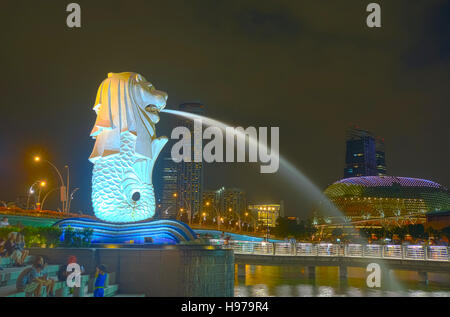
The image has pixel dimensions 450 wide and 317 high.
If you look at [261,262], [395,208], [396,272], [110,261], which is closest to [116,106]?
[110,261]

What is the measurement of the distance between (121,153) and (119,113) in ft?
6.52

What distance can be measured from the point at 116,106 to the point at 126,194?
437 cm

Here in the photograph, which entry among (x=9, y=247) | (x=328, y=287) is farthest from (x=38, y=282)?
(x=328, y=287)

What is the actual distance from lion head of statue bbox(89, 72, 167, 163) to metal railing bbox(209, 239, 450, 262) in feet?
26.9

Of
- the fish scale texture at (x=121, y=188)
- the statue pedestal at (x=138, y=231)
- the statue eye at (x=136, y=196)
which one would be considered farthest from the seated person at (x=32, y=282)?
the statue eye at (x=136, y=196)

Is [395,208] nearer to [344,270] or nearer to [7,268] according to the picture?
[344,270]

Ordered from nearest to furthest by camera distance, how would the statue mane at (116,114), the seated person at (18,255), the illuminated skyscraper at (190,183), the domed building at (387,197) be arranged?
the seated person at (18,255) → the statue mane at (116,114) → the domed building at (387,197) → the illuminated skyscraper at (190,183)

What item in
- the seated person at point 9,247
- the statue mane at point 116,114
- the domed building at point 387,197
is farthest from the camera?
the domed building at point 387,197

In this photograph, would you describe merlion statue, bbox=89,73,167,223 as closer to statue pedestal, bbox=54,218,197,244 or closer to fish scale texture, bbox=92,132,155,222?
fish scale texture, bbox=92,132,155,222

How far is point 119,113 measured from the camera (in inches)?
878

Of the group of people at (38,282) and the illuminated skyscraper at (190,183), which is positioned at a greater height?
the illuminated skyscraper at (190,183)

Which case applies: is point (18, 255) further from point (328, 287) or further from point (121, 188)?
point (328, 287)

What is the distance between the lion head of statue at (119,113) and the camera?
22234 millimetres

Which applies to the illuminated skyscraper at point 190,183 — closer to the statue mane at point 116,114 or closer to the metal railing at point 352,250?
the metal railing at point 352,250
